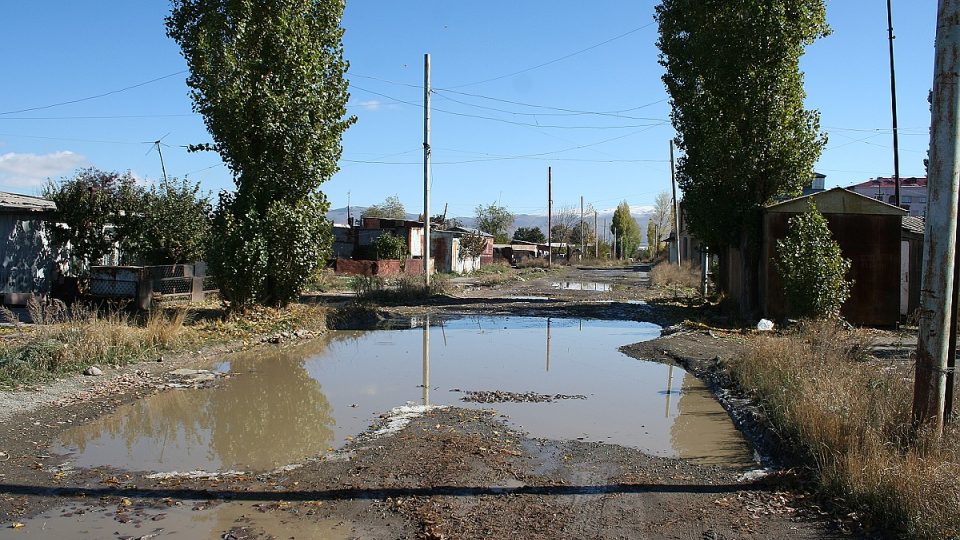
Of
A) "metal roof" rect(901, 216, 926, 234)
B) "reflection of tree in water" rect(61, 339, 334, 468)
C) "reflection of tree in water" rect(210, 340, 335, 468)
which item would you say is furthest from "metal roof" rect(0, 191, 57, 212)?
"metal roof" rect(901, 216, 926, 234)

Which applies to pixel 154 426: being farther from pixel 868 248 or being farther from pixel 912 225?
pixel 912 225

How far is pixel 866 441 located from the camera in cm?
600

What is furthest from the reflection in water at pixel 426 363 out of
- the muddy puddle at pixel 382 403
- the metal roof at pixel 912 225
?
the metal roof at pixel 912 225

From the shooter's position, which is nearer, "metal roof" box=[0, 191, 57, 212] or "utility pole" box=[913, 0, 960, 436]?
"utility pole" box=[913, 0, 960, 436]

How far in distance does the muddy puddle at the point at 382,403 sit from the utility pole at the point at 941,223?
1999 mm

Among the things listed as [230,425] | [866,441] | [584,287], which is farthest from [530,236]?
[866,441]

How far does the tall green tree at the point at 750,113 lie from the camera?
1978 cm

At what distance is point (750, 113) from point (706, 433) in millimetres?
13443

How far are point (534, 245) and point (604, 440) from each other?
88.4 meters

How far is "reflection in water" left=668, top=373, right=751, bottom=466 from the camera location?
25.8ft

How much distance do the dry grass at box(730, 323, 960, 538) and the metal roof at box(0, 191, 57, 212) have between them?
57.6 ft

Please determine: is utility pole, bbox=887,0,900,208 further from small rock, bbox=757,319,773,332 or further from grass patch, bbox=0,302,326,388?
grass patch, bbox=0,302,326,388

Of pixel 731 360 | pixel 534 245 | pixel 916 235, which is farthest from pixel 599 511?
pixel 534 245

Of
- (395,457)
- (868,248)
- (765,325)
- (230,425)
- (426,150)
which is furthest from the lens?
(426,150)
